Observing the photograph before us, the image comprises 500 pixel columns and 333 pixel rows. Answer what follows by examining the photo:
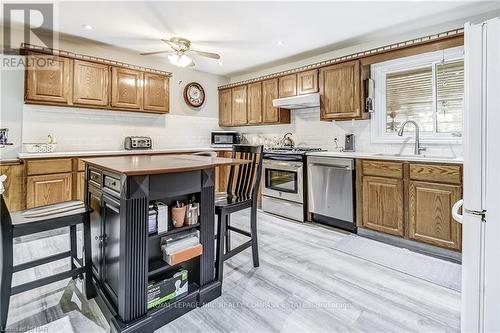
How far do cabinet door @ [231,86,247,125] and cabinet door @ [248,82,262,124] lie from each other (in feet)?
0.48

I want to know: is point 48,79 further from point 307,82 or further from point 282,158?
point 307,82

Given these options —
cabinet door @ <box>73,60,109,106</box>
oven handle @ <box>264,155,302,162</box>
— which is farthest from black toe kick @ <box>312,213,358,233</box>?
cabinet door @ <box>73,60,109,106</box>

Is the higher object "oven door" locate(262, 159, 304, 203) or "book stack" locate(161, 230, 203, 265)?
"oven door" locate(262, 159, 304, 203)

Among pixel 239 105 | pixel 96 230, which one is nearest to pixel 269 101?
pixel 239 105

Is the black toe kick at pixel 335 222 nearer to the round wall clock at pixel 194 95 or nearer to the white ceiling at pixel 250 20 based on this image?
the white ceiling at pixel 250 20

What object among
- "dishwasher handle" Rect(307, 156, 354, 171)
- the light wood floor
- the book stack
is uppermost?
"dishwasher handle" Rect(307, 156, 354, 171)

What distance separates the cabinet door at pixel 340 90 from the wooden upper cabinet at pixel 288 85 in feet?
1.57

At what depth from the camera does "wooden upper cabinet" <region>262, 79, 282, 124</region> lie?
15.0 feet

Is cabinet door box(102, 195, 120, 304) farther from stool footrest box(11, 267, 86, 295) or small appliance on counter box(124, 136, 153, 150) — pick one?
small appliance on counter box(124, 136, 153, 150)

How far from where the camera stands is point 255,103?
16.1 feet

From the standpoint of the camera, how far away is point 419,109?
3.39m

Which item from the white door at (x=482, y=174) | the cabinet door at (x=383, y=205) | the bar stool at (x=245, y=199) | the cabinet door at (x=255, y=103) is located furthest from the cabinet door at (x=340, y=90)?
the white door at (x=482, y=174)

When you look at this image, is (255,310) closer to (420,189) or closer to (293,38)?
(420,189)

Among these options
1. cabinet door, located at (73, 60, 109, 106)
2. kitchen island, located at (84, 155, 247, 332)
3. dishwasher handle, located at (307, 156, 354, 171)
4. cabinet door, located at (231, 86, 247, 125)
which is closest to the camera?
kitchen island, located at (84, 155, 247, 332)
